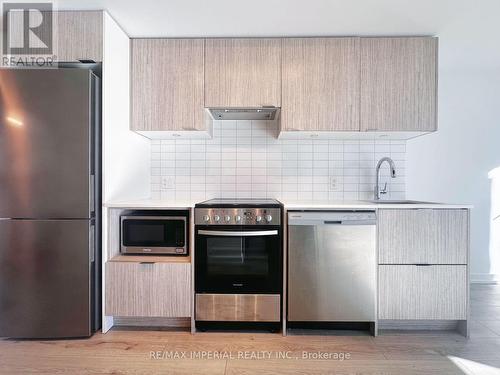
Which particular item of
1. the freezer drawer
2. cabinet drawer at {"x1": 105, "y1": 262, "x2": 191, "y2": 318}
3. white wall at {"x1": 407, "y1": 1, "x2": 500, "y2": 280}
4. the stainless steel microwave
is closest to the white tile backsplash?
white wall at {"x1": 407, "y1": 1, "x2": 500, "y2": 280}

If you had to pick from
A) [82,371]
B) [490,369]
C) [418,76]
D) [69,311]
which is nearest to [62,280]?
[69,311]

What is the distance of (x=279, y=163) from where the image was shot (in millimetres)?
2684

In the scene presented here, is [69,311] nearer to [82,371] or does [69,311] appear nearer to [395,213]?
[82,371]

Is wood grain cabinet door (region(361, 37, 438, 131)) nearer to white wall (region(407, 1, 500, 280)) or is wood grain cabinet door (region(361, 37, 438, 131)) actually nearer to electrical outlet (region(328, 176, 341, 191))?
electrical outlet (region(328, 176, 341, 191))

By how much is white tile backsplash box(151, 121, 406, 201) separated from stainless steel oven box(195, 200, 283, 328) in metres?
0.73

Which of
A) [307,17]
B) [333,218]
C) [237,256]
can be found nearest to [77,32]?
[307,17]

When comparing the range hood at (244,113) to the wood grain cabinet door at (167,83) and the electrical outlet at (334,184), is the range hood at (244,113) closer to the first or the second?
the wood grain cabinet door at (167,83)

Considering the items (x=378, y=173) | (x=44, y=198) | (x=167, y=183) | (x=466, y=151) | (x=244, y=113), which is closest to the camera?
(x=44, y=198)

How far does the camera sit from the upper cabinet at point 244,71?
2.22 meters

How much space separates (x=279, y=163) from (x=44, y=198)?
1.88 meters

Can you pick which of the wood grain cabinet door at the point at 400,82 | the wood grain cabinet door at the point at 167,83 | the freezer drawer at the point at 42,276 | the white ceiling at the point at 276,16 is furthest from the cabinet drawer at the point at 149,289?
the wood grain cabinet door at the point at 400,82

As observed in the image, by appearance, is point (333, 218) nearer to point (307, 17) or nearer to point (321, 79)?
point (321, 79)

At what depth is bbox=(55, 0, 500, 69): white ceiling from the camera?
1842mm

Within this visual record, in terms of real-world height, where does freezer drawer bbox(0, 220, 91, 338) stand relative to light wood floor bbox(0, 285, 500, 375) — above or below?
above
